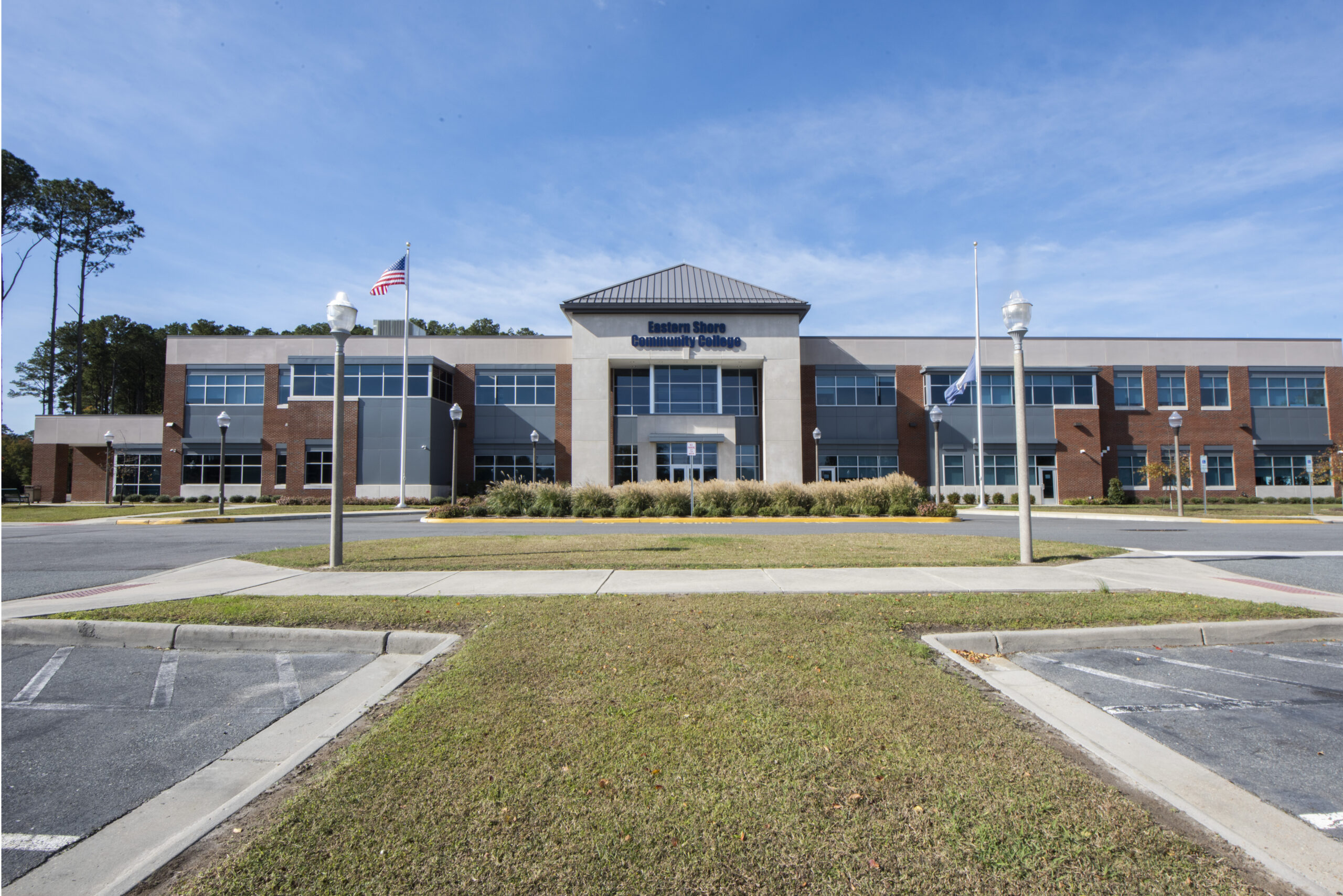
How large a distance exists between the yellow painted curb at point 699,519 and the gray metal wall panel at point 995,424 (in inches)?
603

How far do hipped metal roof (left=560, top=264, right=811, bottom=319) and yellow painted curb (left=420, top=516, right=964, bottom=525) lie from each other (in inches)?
621

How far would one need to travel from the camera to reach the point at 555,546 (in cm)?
1336

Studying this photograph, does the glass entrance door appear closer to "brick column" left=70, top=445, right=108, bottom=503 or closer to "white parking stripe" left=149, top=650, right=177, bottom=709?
"white parking stripe" left=149, top=650, right=177, bottom=709

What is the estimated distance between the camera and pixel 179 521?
78.2ft

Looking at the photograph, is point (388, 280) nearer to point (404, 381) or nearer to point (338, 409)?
point (404, 381)

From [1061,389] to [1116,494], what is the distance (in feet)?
20.4

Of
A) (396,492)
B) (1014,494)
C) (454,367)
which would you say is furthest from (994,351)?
(396,492)

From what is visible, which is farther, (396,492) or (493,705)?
(396,492)

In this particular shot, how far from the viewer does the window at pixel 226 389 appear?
40344 mm

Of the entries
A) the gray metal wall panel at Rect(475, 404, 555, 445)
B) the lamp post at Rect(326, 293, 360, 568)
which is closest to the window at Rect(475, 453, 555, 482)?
the gray metal wall panel at Rect(475, 404, 555, 445)

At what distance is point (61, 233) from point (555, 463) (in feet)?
149

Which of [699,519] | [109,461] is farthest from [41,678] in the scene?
[109,461]

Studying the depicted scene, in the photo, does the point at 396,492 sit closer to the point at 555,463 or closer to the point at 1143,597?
the point at 555,463

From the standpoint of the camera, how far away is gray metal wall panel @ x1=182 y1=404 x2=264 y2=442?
130 feet
